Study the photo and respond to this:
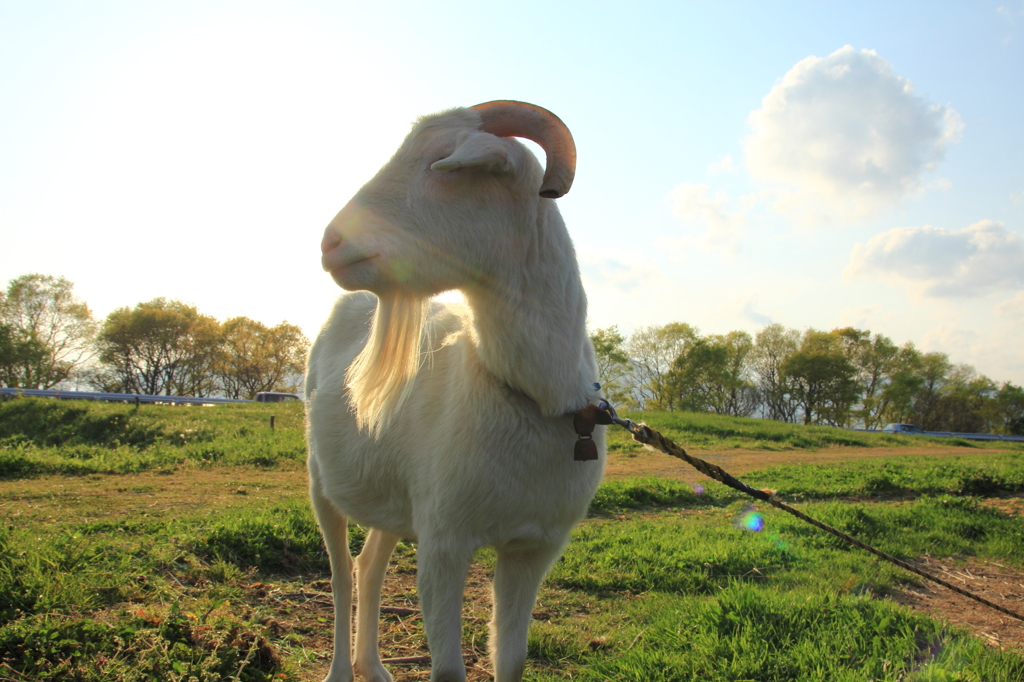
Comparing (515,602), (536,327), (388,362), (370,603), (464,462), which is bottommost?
(370,603)

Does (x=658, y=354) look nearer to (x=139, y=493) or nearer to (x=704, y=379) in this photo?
(x=704, y=379)

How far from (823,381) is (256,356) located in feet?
161

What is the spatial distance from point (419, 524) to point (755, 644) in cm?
190

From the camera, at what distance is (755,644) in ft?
9.26

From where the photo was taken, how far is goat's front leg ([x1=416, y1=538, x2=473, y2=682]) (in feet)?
6.52

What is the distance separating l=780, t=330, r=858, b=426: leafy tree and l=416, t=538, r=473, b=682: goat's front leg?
2213 inches

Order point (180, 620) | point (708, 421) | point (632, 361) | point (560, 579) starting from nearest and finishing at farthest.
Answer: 1. point (180, 620)
2. point (560, 579)
3. point (708, 421)
4. point (632, 361)

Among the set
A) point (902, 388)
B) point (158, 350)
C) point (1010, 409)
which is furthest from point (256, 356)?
point (1010, 409)

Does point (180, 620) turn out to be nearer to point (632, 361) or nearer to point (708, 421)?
point (708, 421)

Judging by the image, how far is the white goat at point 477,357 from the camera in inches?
74.5

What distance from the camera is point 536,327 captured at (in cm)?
201

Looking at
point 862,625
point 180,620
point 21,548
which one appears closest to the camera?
point 180,620

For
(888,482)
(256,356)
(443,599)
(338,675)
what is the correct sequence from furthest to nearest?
(256,356) < (888,482) < (338,675) < (443,599)

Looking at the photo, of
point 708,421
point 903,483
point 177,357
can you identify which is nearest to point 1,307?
point 177,357
